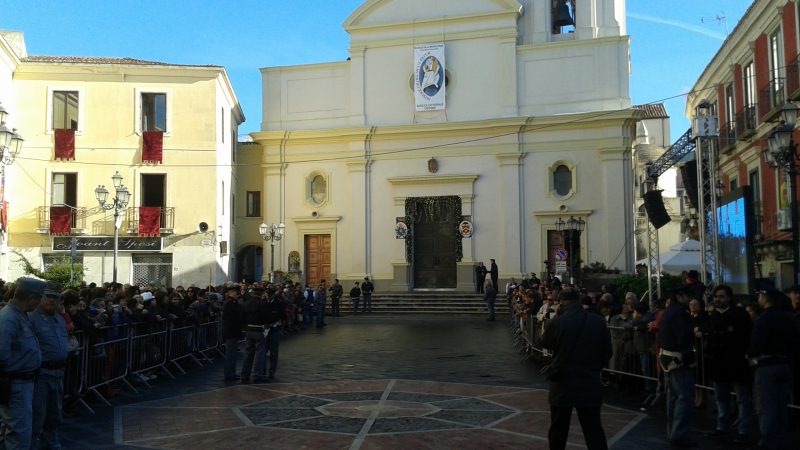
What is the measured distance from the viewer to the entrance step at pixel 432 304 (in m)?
31.9

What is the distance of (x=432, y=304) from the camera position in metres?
32.8

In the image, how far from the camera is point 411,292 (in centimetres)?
3488

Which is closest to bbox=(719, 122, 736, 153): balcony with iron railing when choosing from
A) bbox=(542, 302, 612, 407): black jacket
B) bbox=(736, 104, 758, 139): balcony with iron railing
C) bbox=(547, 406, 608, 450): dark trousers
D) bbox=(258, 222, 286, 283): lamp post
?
bbox=(736, 104, 758, 139): balcony with iron railing

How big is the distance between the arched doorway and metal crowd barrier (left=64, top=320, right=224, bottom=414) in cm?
2283

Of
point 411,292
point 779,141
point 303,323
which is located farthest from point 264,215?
point 779,141

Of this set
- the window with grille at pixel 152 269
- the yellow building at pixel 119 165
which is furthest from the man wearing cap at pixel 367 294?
the window with grille at pixel 152 269

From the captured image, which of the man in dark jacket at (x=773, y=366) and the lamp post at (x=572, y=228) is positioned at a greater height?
the lamp post at (x=572, y=228)

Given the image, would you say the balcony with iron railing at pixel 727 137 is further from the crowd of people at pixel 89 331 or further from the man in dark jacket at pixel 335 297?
the crowd of people at pixel 89 331

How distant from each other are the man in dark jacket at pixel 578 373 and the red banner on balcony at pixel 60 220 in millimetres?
28356

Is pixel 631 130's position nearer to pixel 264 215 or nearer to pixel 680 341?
pixel 264 215

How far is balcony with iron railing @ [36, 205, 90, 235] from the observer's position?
31312mm

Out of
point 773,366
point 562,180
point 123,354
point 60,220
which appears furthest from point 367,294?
point 773,366

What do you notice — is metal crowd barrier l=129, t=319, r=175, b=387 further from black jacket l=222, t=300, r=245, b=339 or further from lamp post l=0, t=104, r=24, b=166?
lamp post l=0, t=104, r=24, b=166

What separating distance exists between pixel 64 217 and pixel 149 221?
3.32m
